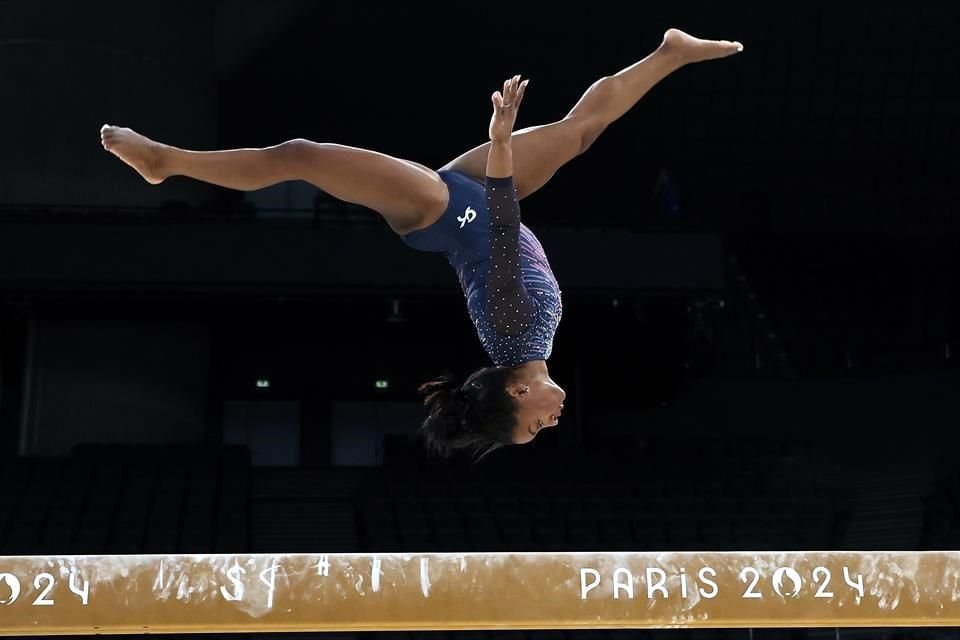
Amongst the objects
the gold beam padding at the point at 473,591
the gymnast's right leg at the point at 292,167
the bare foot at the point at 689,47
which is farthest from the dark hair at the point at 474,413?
the bare foot at the point at 689,47

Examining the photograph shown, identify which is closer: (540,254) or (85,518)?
(540,254)

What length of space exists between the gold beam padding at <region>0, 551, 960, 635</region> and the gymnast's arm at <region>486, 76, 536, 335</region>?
3.24ft

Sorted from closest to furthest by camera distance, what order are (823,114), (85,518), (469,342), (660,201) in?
(85,518), (660,201), (469,342), (823,114)

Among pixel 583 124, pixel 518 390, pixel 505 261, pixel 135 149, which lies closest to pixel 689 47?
pixel 583 124

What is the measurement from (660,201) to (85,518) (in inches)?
289

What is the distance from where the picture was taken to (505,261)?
3.63 meters

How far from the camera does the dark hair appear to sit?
12.9 feet

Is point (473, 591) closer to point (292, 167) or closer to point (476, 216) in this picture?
point (476, 216)

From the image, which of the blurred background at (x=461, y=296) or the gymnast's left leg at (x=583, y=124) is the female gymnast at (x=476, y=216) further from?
the blurred background at (x=461, y=296)

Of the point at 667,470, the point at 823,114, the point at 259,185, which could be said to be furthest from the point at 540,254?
the point at 823,114

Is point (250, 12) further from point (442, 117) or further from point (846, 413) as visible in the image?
point (846, 413)

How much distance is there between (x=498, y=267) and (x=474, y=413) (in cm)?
58

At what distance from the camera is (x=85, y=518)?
11078 mm

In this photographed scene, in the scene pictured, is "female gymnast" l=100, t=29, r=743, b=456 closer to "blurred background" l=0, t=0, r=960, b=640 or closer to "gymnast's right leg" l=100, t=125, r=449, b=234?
"gymnast's right leg" l=100, t=125, r=449, b=234
